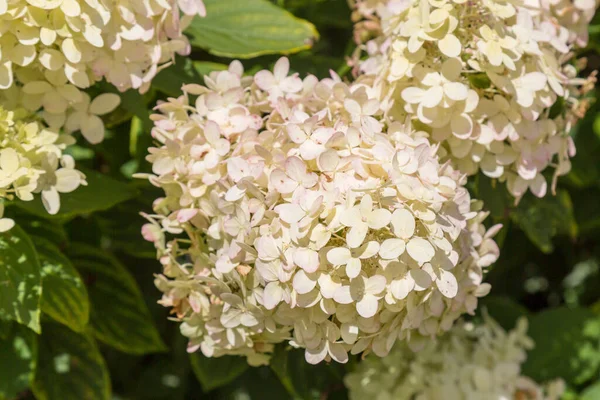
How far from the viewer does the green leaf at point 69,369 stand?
4.49 ft

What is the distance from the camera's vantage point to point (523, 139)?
110 cm

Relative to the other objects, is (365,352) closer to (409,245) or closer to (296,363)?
(409,245)

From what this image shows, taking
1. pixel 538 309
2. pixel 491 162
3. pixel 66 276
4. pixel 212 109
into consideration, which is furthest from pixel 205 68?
pixel 538 309

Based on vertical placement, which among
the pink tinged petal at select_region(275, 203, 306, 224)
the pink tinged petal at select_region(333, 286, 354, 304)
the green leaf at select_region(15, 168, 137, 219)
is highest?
the pink tinged petal at select_region(275, 203, 306, 224)

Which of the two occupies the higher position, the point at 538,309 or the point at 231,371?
the point at 231,371

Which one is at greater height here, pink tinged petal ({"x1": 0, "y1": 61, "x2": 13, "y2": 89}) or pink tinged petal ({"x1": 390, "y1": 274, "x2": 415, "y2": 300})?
pink tinged petal ({"x1": 0, "y1": 61, "x2": 13, "y2": 89})

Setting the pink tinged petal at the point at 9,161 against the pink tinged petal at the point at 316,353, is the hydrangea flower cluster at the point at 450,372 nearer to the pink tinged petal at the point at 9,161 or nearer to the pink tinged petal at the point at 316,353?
the pink tinged petal at the point at 316,353

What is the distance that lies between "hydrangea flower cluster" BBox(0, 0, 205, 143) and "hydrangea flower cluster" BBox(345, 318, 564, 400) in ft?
2.06

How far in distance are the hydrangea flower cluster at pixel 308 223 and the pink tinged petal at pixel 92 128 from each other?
3.9 inches

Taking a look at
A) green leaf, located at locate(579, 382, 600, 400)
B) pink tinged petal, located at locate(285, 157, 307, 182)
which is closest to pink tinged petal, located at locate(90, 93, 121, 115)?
pink tinged petal, located at locate(285, 157, 307, 182)

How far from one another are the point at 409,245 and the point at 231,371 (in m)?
0.59

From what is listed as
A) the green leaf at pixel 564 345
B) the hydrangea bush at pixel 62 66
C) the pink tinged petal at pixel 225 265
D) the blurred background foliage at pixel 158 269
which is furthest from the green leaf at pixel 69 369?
the green leaf at pixel 564 345

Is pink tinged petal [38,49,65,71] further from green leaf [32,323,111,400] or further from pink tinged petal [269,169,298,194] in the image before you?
green leaf [32,323,111,400]

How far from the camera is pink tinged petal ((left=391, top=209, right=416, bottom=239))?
865 mm
